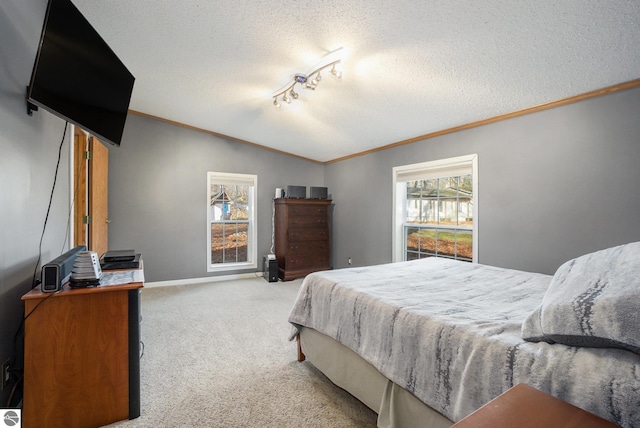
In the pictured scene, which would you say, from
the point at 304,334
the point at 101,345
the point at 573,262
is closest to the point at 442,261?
the point at 573,262

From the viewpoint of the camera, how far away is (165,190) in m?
4.45

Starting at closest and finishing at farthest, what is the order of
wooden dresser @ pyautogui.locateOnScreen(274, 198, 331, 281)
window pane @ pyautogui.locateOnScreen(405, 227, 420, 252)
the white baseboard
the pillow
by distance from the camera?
the pillow → window pane @ pyautogui.locateOnScreen(405, 227, 420, 252) → the white baseboard → wooden dresser @ pyautogui.locateOnScreen(274, 198, 331, 281)

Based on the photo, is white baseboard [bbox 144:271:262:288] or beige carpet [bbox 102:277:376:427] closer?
beige carpet [bbox 102:277:376:427]

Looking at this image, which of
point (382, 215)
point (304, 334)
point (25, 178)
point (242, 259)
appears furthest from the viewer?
point (242, 259)

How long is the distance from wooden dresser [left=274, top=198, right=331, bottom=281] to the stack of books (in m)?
3.25

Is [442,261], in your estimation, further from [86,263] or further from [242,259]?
[242,259]

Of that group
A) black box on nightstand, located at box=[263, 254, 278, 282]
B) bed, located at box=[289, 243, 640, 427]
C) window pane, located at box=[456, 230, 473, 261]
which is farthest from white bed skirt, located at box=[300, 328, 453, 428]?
black box on nightstand, located at box=[263, 254, 278, 282]

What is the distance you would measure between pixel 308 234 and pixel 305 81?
283 centimetres

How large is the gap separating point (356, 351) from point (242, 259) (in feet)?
13.1

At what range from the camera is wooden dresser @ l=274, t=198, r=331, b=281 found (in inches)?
191

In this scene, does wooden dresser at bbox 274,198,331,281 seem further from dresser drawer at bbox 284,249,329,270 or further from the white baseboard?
the white baseboard

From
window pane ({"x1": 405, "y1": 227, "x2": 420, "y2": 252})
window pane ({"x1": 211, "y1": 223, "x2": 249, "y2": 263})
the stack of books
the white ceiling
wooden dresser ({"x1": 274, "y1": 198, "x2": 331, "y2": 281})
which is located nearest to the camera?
the stack of books

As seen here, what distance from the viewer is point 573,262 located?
1525 mm

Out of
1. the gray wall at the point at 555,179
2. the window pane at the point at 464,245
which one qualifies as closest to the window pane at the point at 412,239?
the window pane at the point at 464,245
